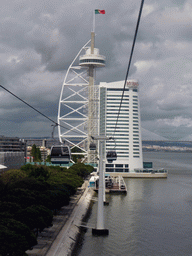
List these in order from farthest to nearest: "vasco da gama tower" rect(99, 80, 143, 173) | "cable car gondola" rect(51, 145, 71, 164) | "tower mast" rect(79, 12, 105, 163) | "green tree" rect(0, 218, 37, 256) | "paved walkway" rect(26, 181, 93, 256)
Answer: "vasco da gama tower" rect(99, 80, 143, 173)
"tower mast" rect(79, 12, 105, 163)
"cable car gondola" rect(51, 145, 71, 164)
"paved walkway" rect(26, 181, 93, 256)
"green tree" rect(0, 218, 37, 256)

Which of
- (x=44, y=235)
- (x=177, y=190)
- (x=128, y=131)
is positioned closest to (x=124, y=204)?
(x=177, y=190)

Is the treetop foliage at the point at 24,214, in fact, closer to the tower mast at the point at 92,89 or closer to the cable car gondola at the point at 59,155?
the cable car gondola at the point at 59,155

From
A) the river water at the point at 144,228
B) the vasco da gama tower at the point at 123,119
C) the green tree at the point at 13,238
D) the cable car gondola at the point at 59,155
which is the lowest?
the river water at the point at 144,228

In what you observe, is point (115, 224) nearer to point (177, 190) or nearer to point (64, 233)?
point (64, 233)

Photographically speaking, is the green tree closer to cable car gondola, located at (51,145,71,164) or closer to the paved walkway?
the paved walkway

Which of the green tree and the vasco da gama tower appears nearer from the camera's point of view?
the green tree

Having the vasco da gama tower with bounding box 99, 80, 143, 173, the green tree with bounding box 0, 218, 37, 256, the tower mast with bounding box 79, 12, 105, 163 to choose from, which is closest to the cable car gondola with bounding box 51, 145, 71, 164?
the green tree with bounding box 0, 218, 37, 256

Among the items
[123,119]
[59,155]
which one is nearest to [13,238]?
[59,155]

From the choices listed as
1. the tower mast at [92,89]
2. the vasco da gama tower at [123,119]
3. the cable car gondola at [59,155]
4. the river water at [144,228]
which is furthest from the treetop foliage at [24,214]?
the vasco da gama tower at [123,119]
